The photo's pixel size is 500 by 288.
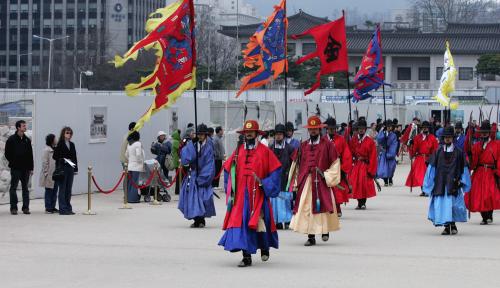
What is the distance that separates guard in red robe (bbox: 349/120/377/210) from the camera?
21.3m

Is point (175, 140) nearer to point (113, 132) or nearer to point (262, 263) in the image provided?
point (113, 132)

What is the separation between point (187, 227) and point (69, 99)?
7.47 metres

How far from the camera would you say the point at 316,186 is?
1525cm

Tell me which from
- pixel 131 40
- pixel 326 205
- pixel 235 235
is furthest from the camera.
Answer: pixel 131 40

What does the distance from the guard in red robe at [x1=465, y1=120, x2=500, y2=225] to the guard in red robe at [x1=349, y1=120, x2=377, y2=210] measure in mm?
3149

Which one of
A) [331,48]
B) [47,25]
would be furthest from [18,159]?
[47,25]

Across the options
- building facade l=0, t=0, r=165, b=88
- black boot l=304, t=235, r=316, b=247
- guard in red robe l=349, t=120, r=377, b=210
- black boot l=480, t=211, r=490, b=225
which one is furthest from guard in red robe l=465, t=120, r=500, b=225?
building facade l=0, t=0, r=165, b=88

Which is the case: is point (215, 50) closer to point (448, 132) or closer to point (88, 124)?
point (88, 124)

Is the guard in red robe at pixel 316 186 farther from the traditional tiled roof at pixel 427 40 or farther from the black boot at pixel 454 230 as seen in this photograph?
the traditional tiled roof at pixel 427 40

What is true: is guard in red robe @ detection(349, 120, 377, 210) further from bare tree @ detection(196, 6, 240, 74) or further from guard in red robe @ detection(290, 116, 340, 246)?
bare tree @ detection(196, 6, 240, 74)

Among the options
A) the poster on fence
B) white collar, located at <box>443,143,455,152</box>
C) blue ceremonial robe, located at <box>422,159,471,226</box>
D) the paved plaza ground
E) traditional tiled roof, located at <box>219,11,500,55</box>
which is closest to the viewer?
the paved plaza ground

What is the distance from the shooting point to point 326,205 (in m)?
15.2

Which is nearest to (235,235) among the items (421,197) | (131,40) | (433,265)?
(433,265)

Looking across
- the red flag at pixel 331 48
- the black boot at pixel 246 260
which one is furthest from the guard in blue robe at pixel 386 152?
the black boot at pixel 246 260
